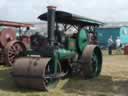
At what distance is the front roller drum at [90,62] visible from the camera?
1095cm

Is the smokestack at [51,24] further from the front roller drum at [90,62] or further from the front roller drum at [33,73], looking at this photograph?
the front roller drum at [90,62]

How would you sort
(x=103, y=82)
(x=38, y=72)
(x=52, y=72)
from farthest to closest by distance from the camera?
(x=103, y=82) → (x=52, y=72) → (x=38, y=72)

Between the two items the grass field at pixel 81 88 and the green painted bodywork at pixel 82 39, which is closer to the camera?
the grass field at pixel 81 88

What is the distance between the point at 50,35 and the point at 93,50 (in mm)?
1992

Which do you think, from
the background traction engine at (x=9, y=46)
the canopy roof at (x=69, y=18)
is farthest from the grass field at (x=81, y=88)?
the background traction engine at (x=9, y=46)

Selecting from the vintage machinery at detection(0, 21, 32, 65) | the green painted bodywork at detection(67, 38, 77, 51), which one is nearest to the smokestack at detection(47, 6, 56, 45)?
the green painted bodywork at detection(67, 38, 77, 51)

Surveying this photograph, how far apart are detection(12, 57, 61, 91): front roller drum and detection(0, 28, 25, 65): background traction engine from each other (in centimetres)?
558

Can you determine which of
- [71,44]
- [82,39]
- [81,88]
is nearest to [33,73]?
[81,88]

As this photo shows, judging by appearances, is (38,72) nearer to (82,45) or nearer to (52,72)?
(52,72)

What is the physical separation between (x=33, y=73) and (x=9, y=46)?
6.14 meters

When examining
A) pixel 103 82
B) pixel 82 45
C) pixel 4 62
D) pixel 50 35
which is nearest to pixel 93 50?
pixel 82 45

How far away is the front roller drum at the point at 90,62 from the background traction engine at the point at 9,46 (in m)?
4.10

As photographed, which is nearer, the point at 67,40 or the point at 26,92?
the point at 26,92

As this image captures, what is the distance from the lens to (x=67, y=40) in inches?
422
